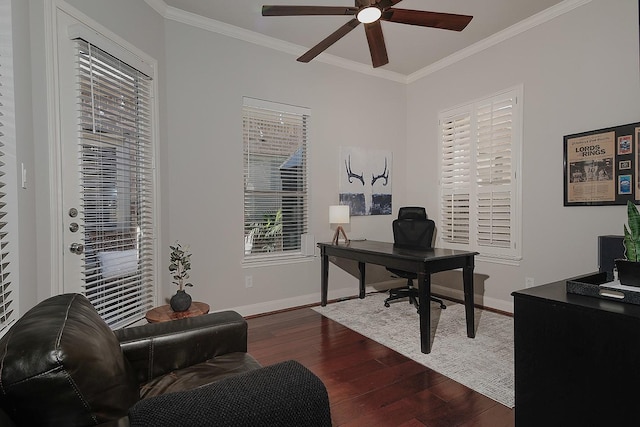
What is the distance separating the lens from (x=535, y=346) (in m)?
1.41

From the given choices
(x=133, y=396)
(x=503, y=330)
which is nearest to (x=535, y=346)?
(x=133, y=396)

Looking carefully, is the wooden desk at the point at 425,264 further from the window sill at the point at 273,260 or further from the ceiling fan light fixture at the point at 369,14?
the ceiling fan light fixture at the point at 369,14

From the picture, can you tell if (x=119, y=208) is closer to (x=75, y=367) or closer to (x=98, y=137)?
(x=98, y=137)

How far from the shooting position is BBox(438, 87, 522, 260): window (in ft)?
11.9

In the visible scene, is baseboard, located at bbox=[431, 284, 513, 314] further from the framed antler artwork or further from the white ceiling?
the white ceiling

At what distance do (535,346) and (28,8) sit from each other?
9.93ft

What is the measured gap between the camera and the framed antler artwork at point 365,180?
439 cm

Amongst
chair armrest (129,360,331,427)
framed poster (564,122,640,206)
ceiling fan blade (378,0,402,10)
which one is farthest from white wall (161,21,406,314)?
chair armrest (129,360,331,427)

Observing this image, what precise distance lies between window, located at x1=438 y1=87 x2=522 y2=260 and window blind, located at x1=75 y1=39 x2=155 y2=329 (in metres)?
3.46

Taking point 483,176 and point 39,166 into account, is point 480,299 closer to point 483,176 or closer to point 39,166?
point 483,176

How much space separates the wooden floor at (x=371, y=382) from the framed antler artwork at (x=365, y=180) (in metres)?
1.73

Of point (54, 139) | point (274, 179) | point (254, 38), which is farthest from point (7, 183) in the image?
point (254, 38)

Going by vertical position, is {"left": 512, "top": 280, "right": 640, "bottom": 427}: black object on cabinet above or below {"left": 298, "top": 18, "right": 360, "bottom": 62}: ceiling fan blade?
below

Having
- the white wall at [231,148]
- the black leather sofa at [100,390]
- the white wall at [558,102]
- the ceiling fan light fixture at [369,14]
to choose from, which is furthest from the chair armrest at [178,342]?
the white wall at [558,102]
